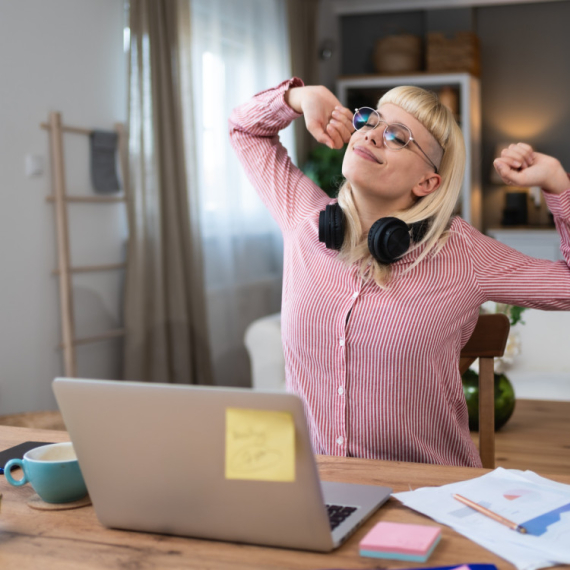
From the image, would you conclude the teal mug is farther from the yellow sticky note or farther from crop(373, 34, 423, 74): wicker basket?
crop(373, 34, 423, 74): wicker basket

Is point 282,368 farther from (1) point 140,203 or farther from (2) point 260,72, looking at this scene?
(2) point 260,72

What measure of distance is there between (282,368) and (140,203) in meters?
1.16

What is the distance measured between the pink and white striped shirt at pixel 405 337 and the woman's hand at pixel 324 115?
0.25 meters

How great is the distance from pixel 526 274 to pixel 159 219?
8.67ft

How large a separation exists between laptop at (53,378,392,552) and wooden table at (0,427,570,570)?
14 millimetres

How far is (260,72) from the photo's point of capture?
186 inches

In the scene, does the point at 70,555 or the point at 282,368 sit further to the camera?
the point at 282,368

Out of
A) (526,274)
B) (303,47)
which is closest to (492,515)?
(526,274)

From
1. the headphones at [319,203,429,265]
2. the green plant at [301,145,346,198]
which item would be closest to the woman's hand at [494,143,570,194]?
the headphones at [319,203,429,265]

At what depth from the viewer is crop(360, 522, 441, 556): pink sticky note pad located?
0.79 metres

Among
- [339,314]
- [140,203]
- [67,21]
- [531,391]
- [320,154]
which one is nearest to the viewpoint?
[339,314]

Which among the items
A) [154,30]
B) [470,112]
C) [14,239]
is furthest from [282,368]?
[470,112]

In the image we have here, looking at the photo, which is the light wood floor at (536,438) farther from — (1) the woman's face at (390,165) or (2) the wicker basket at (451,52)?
(2) the wicker basket at (451,52)

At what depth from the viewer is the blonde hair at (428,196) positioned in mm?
1400
